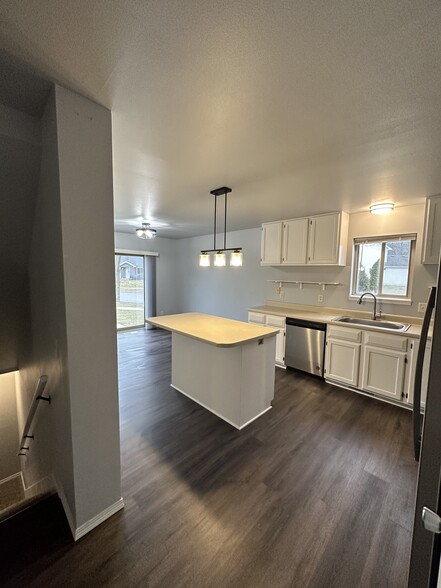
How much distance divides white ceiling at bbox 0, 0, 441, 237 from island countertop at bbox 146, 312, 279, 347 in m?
1.51

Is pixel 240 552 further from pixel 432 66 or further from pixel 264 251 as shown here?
pixel 264 251

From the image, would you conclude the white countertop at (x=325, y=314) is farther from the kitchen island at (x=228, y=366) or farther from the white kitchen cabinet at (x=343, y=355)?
the kitchen island at (x=228, y=366)

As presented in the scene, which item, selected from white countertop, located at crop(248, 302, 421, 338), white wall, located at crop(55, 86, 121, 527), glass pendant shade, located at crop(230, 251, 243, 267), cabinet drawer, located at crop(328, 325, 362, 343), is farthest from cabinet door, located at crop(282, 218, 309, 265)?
white wall, located at crop(55, 86, 121, 527)

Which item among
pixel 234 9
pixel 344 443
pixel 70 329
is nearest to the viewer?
pixel 234 9

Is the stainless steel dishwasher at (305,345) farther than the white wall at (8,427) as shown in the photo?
Yes

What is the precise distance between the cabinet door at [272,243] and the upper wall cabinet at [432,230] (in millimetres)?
1851

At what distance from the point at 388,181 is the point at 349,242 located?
4.58ft

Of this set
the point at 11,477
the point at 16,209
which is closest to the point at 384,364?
the point at 16,209

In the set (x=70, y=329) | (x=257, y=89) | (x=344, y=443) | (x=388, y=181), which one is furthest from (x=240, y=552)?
(x=388, y=181)

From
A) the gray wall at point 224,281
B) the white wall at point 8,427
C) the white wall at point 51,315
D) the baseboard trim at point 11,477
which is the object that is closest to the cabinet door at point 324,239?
the gray wall at point 224,281

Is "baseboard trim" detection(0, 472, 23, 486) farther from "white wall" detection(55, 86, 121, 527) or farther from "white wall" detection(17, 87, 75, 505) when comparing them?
"white wall" detection(55, 86, 121, 527)

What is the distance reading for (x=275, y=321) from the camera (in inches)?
152

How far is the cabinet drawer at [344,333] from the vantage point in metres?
3.04

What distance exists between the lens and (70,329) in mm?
1268
